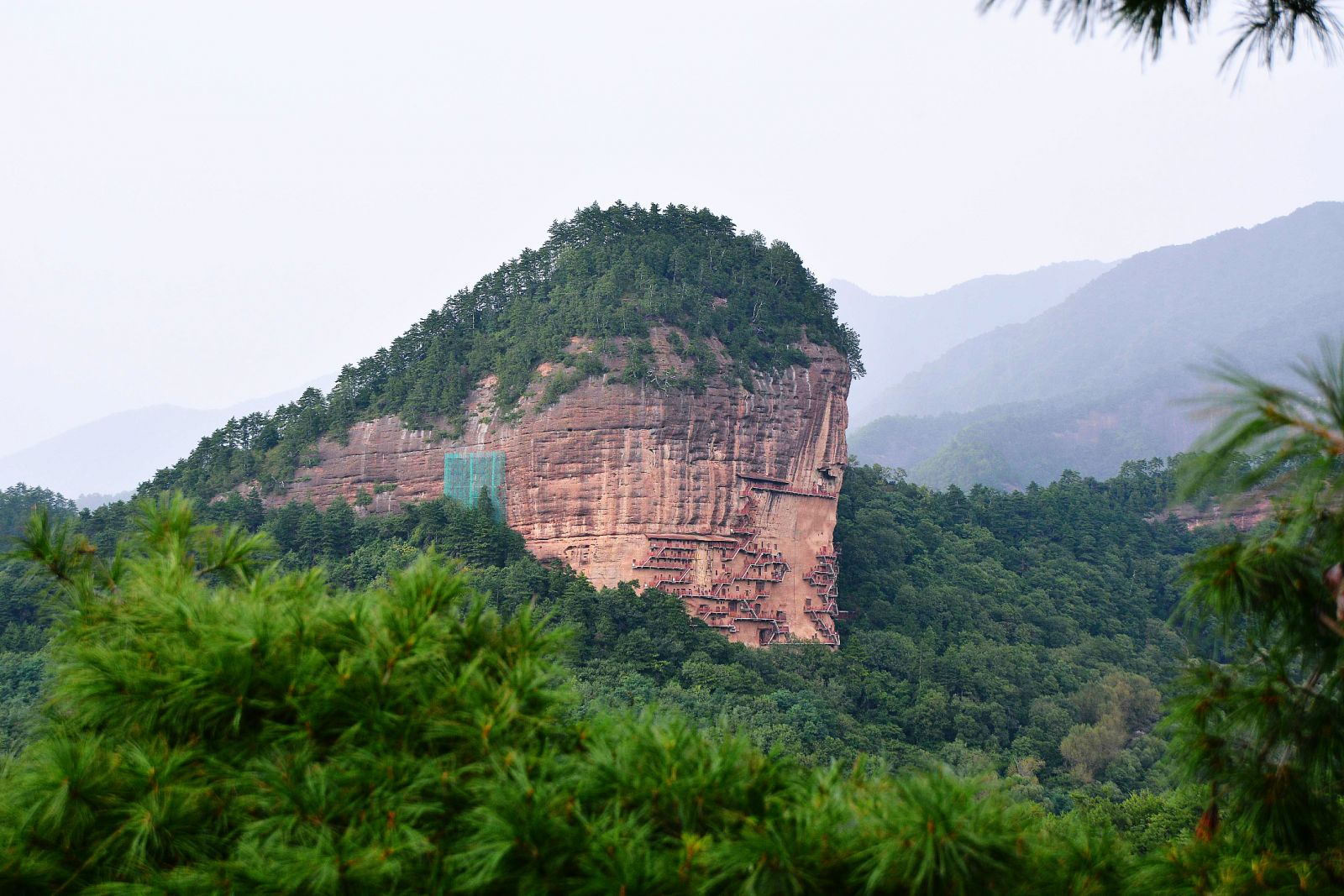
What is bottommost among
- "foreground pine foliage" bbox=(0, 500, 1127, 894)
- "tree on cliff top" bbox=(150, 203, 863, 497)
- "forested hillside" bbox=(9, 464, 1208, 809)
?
"forested hillside" bbox=(9, 464, 1208, 809)

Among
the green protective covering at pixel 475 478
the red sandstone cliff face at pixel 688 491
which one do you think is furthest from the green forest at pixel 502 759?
the green protective covering at pixel 475 478

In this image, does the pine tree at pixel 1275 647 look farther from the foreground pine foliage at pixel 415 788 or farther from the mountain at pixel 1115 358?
the mountain at pixel 1115 358

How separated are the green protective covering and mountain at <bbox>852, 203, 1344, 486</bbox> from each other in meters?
67.6

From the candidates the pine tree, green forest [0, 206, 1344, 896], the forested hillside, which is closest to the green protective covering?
the forested hillside

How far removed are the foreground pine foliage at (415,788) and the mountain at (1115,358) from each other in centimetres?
9232

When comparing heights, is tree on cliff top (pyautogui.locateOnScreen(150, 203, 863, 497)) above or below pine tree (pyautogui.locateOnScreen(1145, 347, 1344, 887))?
above

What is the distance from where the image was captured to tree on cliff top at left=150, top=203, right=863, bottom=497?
32.7 metres

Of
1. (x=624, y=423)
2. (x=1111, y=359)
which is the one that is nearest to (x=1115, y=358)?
(x=1111, y=359)

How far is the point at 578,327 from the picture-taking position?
32719 millimetres

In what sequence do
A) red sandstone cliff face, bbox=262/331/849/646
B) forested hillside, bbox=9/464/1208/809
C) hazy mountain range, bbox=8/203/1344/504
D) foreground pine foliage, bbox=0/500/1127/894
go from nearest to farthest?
foreground pine foliage, bbox=0/500/1127/894 < forested hillside, bbox=9/464/1208/809 < red sandstone cliff face, bbox=262/331/849/646 < hazy mountain range, bbox=8/203/1344/504

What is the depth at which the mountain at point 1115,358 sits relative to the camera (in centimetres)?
11288

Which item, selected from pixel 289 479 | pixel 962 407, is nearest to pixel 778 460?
pixel 289 479

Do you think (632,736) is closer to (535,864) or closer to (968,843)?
(535,864)

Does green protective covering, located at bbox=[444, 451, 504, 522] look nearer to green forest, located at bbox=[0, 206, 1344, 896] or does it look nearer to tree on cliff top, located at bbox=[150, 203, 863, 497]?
tree on cliff top, located at bbox=[150, 203, 863, 497]
